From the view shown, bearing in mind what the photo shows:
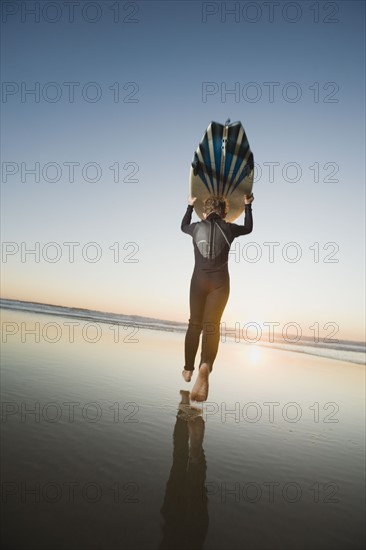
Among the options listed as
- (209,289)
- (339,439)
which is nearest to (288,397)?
(339,439)

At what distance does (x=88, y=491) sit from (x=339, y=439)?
143 inches

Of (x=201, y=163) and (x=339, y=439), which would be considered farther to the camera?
(x=201, y=163)

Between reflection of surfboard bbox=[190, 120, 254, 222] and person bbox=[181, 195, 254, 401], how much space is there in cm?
105

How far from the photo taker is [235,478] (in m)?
2.93

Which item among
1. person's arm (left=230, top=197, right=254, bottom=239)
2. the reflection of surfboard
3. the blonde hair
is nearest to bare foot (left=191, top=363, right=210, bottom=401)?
person's arm (left=230, top=197, right=254, bottom=239)

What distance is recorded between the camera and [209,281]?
15.8ft

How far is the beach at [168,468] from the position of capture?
2070 millimetres

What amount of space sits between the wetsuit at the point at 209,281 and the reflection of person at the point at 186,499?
1.34m

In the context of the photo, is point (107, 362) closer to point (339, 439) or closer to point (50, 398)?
point (50, 398)

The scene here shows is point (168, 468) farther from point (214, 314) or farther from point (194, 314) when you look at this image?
point (194, 314)

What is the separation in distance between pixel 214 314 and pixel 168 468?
2223mm

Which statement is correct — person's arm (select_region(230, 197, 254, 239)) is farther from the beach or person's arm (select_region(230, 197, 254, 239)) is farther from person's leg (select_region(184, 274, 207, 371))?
the beach

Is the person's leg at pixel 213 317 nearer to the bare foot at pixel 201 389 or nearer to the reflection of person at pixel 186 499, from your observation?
the bare foot at pixel 201 389

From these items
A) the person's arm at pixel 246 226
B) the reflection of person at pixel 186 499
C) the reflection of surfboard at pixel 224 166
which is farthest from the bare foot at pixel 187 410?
the reflection of surfboard at pixel 224 166
